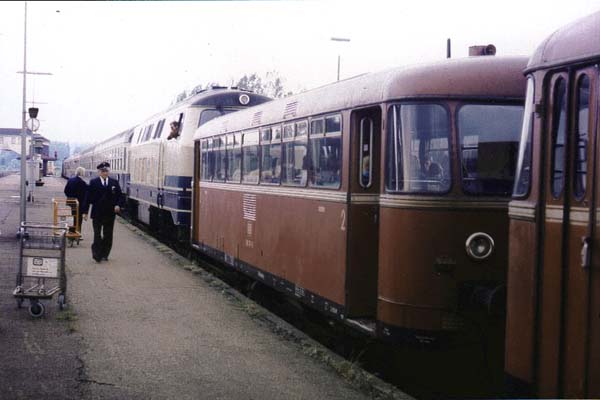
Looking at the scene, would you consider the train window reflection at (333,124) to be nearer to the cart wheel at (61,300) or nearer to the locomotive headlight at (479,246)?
the locomotive headlight at (479,246)

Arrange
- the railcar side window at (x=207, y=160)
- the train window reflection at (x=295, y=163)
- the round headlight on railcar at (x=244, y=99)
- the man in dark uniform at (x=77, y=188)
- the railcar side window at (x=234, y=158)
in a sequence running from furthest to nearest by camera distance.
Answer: the man in dark uniform at (x=77, y=188), the round headlight on railcar at (x=244, y=99), the railcar side window at (x=207, y=160), the railcar side window at (x=234, y=158), the train window reflection at (x=295, y=163)

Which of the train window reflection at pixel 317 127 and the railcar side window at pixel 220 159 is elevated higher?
the train window reflection at pixel 317 127

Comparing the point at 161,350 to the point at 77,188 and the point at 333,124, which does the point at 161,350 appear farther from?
the point at 77,188

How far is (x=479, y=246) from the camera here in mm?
7426

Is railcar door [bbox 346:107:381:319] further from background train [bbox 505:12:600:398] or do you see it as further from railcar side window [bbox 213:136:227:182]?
railcar side window [bbox 213:136:227:182]

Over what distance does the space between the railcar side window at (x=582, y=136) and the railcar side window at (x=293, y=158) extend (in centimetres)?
468

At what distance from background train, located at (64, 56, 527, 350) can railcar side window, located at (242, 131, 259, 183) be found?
31.2 inches

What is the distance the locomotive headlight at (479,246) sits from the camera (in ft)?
24.3

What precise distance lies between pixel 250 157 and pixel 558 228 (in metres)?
7.50

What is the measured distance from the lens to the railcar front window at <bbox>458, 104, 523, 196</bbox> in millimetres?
7578

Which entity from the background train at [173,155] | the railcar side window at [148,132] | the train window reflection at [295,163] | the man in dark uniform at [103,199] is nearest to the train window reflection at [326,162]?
the train window reflection at [295,163]

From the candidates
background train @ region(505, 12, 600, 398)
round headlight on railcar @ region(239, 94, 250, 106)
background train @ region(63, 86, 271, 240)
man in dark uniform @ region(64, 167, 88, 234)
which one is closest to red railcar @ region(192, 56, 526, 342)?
background train @ region(505, 12, 600, 398)

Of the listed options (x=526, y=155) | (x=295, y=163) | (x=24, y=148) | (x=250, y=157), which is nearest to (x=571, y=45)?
(x=526, y=155)

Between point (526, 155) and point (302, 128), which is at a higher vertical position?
point (302, 128)
